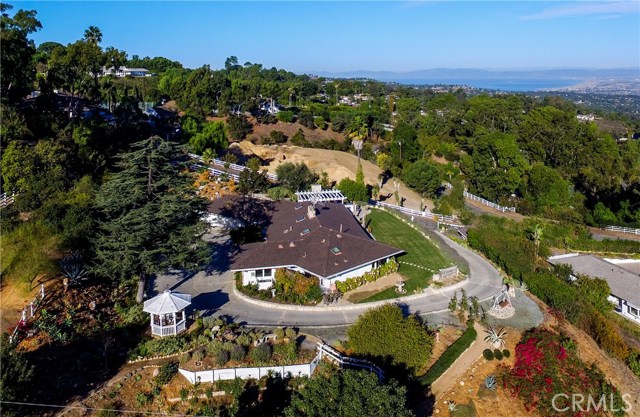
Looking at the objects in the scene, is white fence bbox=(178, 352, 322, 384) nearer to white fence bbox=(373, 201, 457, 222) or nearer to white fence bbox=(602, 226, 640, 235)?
white fence bbox=(373, 201, 457, 222)

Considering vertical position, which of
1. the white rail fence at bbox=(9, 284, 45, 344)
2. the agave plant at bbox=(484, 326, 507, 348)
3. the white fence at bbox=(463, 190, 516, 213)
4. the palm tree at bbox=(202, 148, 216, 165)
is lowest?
the white fence at bbox=(463, 190, 516, 213)

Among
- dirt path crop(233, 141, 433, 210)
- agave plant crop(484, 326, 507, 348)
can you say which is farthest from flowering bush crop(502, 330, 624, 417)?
dirt path crop(233, 141, 433, 210)

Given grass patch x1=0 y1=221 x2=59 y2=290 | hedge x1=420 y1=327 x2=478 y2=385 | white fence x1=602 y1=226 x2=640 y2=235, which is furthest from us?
white fence x1=602 y1=226 x2=640 y2=235

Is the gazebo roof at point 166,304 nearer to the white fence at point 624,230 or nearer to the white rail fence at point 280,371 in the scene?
the white rail fence at point 280,371

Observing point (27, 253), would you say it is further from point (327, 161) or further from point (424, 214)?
point (327, 161)

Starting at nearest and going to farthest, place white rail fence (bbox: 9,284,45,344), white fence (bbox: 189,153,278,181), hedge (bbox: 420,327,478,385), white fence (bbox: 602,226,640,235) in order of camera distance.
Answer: white rail fence (bbox: 9,284,45,344), hedge (bbox: 420,327,478,385), white fence (bbox: 602,226,640,235), white fence (bbox: 189,153,278,181)

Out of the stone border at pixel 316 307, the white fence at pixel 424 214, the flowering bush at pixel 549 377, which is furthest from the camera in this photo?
the white fence at pixel 424 214

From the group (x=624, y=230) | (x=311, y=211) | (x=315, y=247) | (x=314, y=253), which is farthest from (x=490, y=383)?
(x=624, y=230)

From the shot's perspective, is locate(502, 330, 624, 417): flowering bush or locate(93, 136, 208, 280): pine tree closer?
locate(502, 330, 624, 417): flowering bush

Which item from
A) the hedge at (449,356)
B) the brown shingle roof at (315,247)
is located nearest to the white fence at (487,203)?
the brown shingle roof at (315,247)
